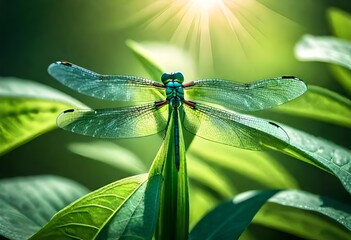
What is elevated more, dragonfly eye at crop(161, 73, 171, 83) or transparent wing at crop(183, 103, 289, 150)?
dragonfly eye at crop(161, 73, 171, 83)

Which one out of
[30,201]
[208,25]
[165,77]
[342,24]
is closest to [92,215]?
[30,201]

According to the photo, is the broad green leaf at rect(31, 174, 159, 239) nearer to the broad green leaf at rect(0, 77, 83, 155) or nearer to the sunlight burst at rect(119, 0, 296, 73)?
the broad green leaf at rect(0, 77, 83, 155)

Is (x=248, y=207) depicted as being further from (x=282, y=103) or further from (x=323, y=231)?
(x=323, y=231)

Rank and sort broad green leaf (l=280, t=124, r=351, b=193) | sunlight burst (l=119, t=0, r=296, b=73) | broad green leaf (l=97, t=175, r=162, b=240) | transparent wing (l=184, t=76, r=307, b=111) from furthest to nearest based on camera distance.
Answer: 1. sunlight burst (l=119, t=0, r=296, b=73)
2. transparent wing (l=184, t=76, r=307, b=111)
3. broad green leaf (l=280, t=124, r=351, b=193)
4. broad green leaf (l=97, t=175, r=162, b=240)

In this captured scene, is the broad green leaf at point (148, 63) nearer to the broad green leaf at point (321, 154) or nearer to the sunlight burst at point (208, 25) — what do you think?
the broad green leaf at point (321, 154)

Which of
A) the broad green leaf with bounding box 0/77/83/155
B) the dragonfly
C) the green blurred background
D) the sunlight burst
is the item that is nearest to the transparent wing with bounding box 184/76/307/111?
the dragonfly

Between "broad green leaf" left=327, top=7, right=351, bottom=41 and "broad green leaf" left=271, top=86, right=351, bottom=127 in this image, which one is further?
"broad green leaf" left=327, top=7, right=351, bottom=41

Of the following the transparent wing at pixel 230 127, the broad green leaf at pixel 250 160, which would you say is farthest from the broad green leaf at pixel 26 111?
the broad green leaf at pixel 250 160
